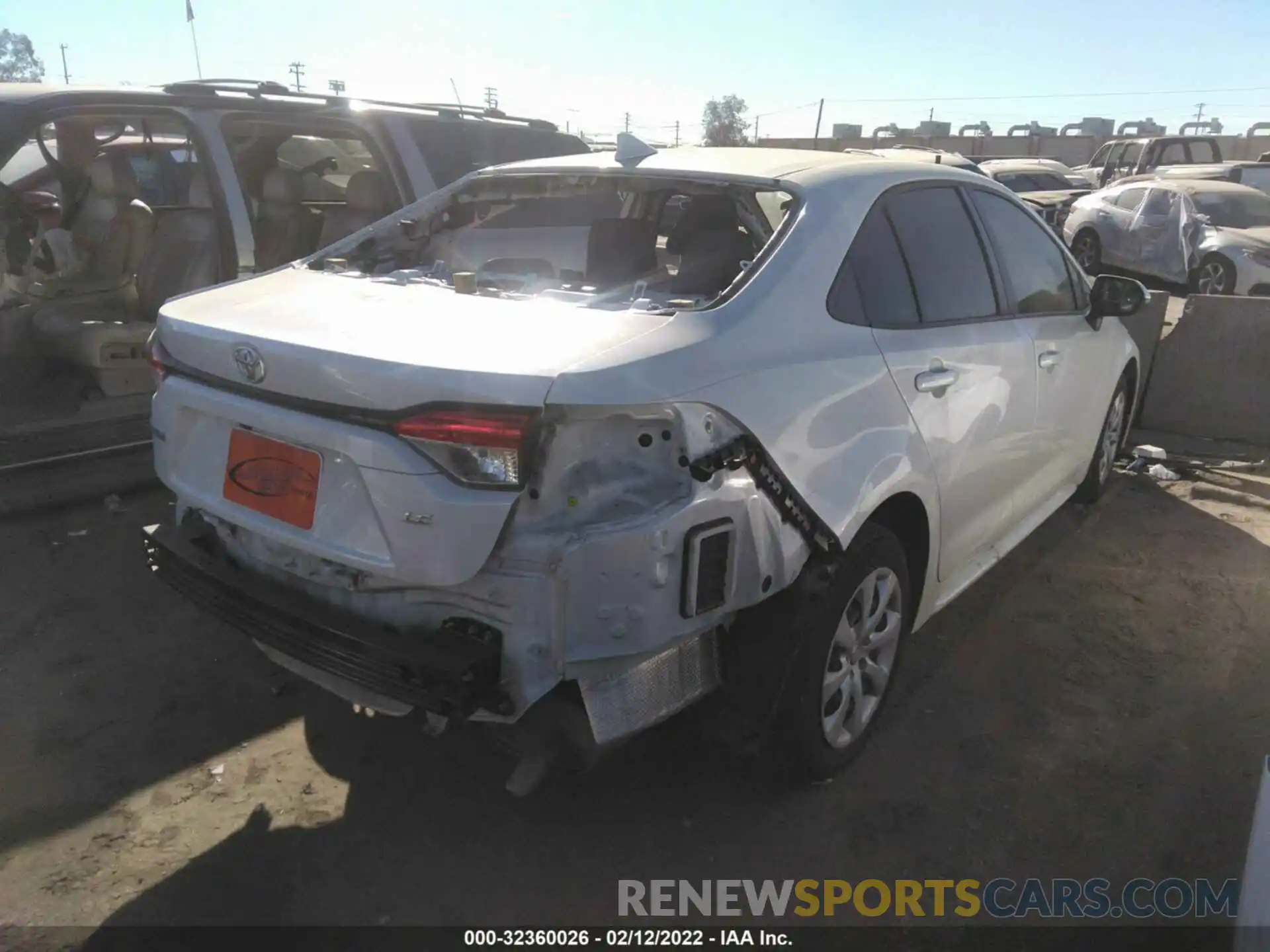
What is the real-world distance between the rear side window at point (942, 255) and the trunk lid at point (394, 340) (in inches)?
43.8

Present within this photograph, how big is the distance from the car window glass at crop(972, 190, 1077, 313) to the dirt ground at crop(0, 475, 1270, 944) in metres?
1.31

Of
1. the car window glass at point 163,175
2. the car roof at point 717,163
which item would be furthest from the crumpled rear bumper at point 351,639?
the car window glass at point 163,175

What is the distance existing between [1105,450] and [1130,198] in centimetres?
1032

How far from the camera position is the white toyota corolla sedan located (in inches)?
80.1

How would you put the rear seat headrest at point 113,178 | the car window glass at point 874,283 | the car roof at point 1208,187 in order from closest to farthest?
1. the car window glass at point 874,283
2. the rear seat headrest at point 113,178
3. the car roof at point 1208,187

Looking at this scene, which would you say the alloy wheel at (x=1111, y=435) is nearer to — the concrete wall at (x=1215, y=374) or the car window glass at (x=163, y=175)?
the concrete wall at (x=1215, y=374)

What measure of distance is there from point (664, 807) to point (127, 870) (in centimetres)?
143

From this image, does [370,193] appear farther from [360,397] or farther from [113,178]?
[360,397]

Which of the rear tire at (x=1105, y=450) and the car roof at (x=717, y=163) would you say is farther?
the rear tire at (x=1105, y=450)

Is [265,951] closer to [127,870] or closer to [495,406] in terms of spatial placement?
[127,870]

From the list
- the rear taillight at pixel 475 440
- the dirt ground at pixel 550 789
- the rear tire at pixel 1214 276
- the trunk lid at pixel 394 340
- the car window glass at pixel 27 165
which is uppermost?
the car window glass at pixel 27 165

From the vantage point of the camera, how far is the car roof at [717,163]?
294 cm

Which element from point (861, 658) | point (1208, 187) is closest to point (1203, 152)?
point (1208, 187)

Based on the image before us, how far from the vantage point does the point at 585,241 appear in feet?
13.1
